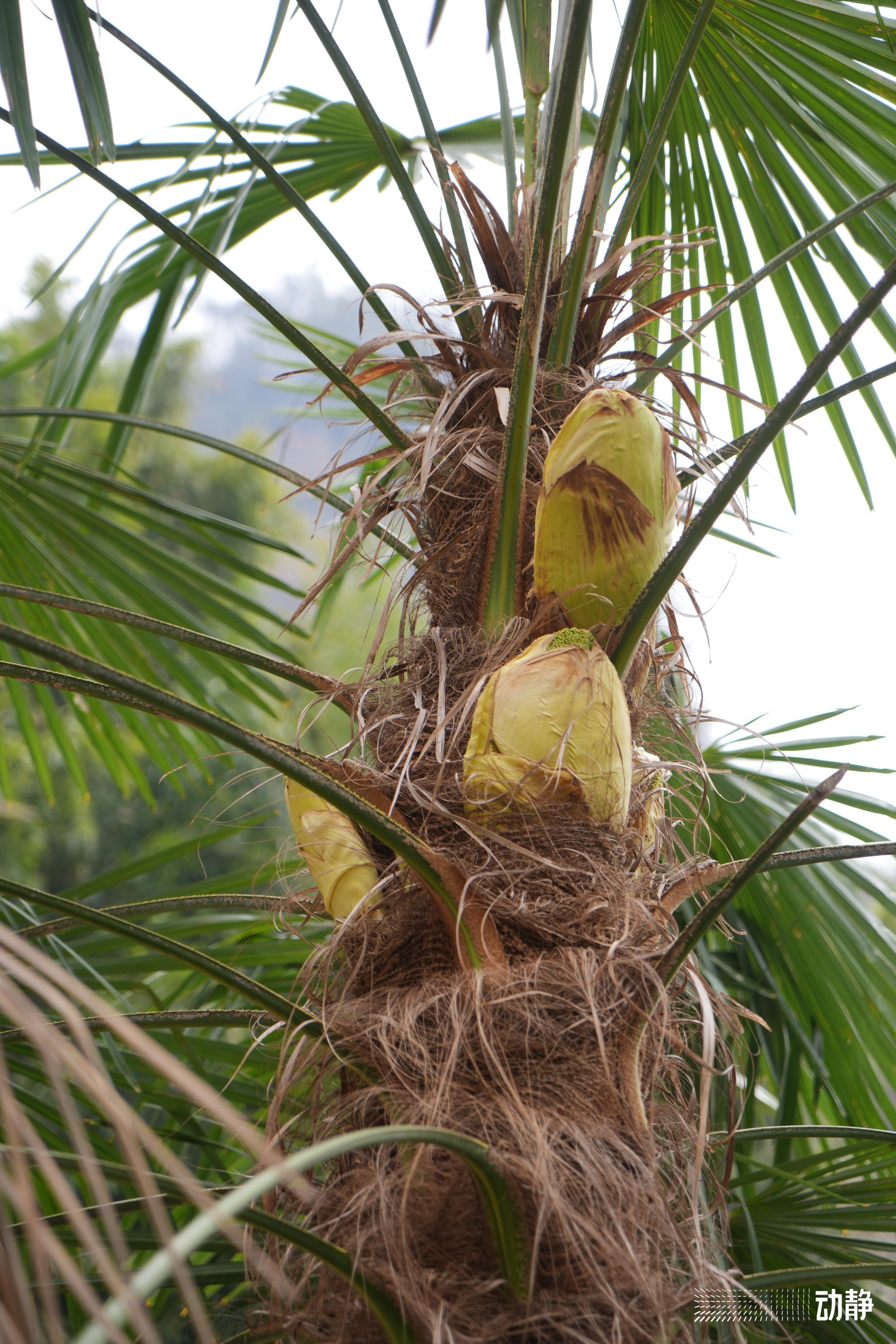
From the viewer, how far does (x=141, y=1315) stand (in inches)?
7.6

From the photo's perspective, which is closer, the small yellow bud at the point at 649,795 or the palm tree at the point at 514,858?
the palm tree at the point at 514,858

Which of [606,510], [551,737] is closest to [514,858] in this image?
[551,737]

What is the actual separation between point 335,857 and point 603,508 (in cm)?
29

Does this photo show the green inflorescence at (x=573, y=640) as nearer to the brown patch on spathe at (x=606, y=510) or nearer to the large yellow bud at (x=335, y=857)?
the brown patch on spathe at (x=606, y=510)

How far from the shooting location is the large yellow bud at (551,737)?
0.53 metres

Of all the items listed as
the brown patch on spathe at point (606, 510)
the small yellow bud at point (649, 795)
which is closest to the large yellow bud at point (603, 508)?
the brown patch on spathe at point (606, 510)

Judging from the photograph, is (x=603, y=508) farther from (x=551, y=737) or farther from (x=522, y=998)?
(x=522, y=998)

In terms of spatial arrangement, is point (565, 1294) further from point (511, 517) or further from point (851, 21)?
point (851, 21)

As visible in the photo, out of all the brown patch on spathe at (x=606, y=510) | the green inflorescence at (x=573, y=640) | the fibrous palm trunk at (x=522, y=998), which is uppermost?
the brown patch on spathe at (x=606, y=510)

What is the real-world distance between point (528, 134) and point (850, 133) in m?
0.41

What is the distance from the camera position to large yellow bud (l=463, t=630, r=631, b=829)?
0.53 meters

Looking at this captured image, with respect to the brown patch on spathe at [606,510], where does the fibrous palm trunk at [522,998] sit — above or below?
below

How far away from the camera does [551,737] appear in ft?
1.73

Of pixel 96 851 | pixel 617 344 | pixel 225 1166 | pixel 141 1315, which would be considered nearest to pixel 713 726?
pixel 617 344
